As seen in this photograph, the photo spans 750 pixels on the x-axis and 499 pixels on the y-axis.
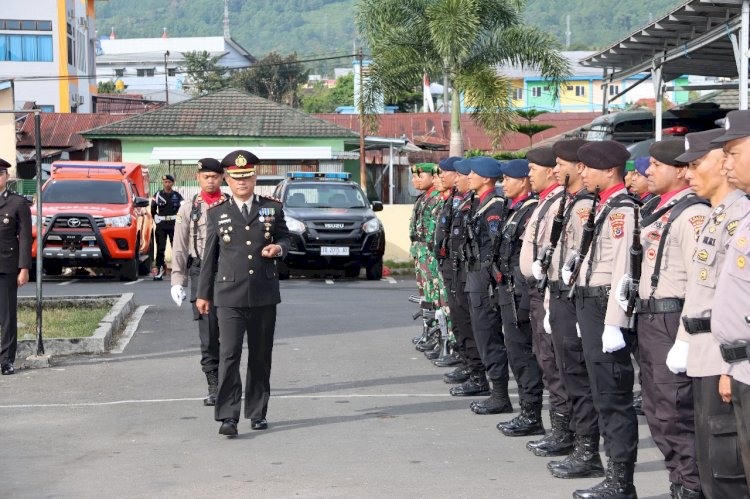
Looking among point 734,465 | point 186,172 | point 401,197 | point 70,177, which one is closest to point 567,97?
point 401,197

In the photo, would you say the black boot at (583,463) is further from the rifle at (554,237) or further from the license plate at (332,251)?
the license plate at (332,251)

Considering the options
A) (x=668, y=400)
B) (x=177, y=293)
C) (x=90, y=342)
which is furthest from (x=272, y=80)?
(x=668, y=400)

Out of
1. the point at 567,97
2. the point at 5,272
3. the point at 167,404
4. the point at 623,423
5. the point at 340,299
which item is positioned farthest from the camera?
the point at 567,97

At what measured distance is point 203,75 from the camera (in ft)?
340

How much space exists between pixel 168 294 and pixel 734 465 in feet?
51.9

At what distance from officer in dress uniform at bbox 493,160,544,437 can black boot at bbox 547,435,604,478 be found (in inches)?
48.3

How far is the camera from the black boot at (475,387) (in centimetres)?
1081

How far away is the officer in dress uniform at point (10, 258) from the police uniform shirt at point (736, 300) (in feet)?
28.0

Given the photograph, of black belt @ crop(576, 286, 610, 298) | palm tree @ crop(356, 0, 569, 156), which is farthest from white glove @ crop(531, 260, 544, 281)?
palm tree @ crop(356, 0, 569, 156)

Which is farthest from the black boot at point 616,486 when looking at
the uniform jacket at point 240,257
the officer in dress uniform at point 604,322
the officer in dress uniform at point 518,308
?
the uniform jacket at point 240,257

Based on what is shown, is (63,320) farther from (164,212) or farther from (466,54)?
(466,54)

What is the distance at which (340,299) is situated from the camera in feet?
64.1

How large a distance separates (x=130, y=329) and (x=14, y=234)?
3.54 meters

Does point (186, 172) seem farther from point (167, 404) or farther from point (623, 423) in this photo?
point (623, 423)
